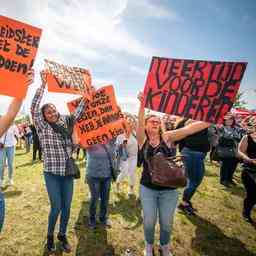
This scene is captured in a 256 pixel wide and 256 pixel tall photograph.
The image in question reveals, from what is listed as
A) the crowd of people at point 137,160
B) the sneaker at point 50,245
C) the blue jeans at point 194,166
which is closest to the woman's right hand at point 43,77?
the crowd of people at point 137,160

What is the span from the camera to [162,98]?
4.07 meters

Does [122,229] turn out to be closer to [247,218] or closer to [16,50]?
[247,218]

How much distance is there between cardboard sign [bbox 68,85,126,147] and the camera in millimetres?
5332

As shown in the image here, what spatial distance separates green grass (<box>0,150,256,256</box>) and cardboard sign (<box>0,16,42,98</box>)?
2993 mm

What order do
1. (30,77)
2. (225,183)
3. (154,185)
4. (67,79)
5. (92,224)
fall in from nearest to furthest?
1. (30,77)
2. (154,185)
3. (67,79)
4. (92,224)
5. (225,183)

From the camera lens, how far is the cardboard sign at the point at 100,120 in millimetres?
5332

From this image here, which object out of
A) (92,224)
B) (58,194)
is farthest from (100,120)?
(92,224)

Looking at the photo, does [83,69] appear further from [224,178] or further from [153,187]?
[224,178]

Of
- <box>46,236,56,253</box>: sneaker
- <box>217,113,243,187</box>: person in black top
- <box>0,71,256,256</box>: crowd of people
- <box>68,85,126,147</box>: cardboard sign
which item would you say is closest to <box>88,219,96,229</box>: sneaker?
<box>0,71,256,256</box>: crowd of people

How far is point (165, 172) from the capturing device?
11.7 ft

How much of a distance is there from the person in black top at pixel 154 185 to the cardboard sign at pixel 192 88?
23cm

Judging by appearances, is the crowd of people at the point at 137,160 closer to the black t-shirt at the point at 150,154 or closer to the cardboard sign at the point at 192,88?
the black t-shirt at the point at 150,154

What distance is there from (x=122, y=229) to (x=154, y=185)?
2.15 m

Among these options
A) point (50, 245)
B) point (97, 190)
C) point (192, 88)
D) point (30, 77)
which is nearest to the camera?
point (30, 77)
